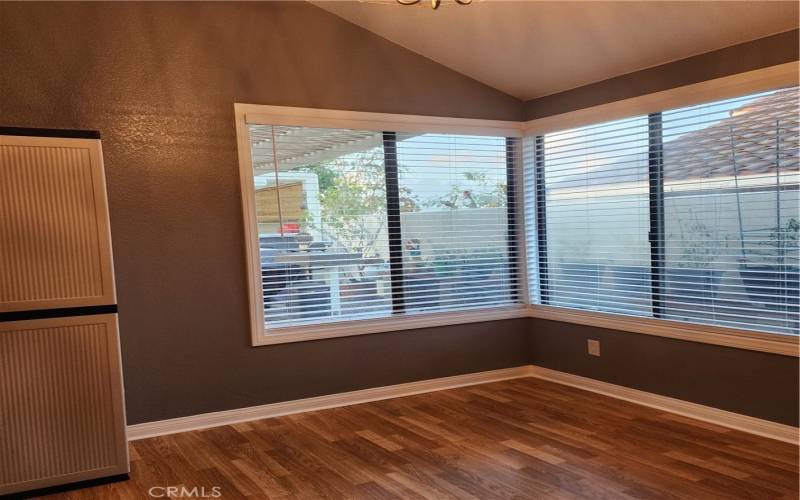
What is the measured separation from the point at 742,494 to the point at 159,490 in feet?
9.01

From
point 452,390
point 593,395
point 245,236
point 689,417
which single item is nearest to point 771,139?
point 689,417

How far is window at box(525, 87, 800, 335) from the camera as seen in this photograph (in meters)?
3.41

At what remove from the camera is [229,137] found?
158 inches

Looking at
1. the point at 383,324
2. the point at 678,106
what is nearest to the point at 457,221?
the point at 383,324

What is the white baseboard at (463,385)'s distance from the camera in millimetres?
3568

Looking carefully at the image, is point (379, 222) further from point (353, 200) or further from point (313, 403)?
point (313, 403)

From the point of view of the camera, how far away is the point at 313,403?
4273 mm

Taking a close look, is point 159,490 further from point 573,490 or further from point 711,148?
point 711,148

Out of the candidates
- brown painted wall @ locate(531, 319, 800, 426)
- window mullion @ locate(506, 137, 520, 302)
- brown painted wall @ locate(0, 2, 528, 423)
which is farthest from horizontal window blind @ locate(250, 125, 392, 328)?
brown painted wall @ locate(531, 319, 800, 426)

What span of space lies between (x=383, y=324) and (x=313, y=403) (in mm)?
757

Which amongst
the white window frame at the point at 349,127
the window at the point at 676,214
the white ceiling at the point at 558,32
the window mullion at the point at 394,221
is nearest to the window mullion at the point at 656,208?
the window at the point at 676,214

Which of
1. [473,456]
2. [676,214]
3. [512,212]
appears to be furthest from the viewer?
[512,212]

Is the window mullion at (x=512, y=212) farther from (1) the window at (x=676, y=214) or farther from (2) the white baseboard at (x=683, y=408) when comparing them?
(2) the white baseboard at (x=683, y=408)

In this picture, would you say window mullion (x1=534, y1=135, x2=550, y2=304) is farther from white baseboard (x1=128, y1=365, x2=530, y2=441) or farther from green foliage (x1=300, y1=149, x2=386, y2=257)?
green foliage (x1=300, y1=149, x2=386, y2=257)
